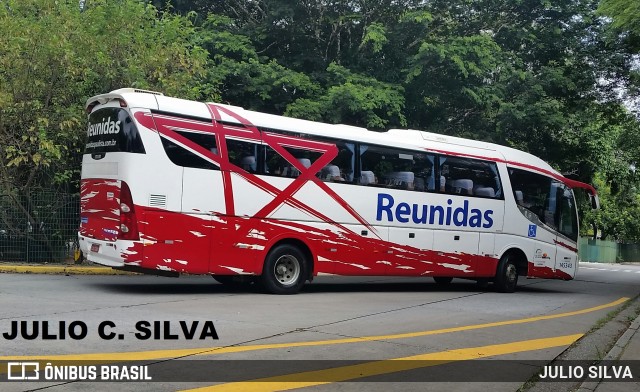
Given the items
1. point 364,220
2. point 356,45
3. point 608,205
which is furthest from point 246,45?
point 608,205

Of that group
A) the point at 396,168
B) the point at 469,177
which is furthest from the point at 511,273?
the point at 396,168

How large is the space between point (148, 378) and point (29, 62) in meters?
12.1

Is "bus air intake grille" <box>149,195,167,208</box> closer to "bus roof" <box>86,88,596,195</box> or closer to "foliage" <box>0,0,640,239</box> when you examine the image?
"bus roof" <box>86,88,596,195</box>

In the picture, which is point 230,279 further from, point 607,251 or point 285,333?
point 607,251

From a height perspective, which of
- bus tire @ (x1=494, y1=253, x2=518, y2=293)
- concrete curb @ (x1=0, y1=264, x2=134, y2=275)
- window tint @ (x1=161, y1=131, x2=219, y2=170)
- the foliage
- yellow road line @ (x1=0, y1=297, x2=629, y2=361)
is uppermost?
the foliage

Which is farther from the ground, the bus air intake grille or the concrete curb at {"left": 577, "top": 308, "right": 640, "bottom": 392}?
the bus air intake grille

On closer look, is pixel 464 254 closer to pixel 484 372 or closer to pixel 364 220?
pixel 364 220

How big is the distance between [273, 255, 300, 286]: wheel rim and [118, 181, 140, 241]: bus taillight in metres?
2.91

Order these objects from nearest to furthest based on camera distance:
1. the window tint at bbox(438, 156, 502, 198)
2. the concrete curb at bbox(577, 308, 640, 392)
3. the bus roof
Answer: the concrete curb at bbox(577, 308, 640, 392) → the bus roof → the window tint at bbox(438, 156, 502, 198)

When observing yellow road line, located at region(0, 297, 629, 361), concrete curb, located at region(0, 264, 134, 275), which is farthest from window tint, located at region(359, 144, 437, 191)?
concrete curb, located at region(0, 264, 134, 275)

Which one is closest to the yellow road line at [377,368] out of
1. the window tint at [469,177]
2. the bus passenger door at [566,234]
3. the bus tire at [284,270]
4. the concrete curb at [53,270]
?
the bus tire at [284,270]

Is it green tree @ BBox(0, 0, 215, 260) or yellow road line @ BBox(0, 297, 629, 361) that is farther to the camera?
green tree @ BBox(0, 0, 215, 260)

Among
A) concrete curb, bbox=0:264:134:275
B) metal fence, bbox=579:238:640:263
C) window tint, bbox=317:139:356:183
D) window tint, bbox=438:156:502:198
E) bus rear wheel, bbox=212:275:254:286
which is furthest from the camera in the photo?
metal fence, bbox=579:238:640:263

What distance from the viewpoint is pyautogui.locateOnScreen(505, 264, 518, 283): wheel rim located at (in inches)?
669
